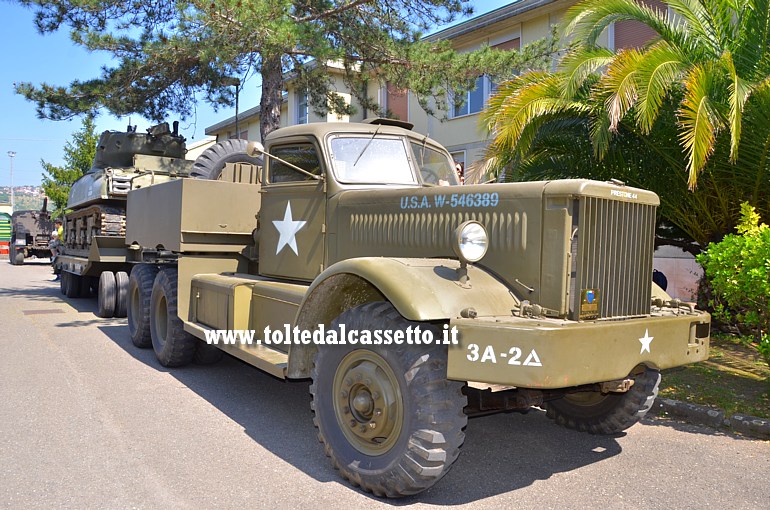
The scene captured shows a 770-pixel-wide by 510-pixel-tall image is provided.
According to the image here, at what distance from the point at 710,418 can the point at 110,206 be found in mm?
10277

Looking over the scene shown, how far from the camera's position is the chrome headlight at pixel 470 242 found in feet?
11.8

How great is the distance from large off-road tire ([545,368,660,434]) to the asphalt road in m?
0.10

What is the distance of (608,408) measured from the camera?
4.63 m

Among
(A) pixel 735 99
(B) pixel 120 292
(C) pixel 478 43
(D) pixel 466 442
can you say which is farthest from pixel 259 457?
(C) pixel 478 43

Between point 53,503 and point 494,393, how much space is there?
8.44ft

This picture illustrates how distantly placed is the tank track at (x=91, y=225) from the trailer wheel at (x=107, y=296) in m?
0.82

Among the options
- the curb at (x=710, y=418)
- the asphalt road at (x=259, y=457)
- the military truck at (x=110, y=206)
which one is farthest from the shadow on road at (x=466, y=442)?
the military truck at (x=110, y=206)

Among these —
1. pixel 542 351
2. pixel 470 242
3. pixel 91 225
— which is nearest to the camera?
pixel 542 351

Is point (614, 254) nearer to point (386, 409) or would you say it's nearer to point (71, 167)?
point (386, 409)

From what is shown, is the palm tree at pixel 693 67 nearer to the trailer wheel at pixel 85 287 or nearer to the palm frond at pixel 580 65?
the palm frond at pixel 580 65

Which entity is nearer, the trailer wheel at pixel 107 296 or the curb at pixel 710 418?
the curb at pixel 710 418

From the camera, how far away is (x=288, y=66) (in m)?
12.2

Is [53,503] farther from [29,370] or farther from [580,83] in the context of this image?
[580,83]

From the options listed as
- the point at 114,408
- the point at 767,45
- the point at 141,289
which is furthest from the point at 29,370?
the point at 767,45
